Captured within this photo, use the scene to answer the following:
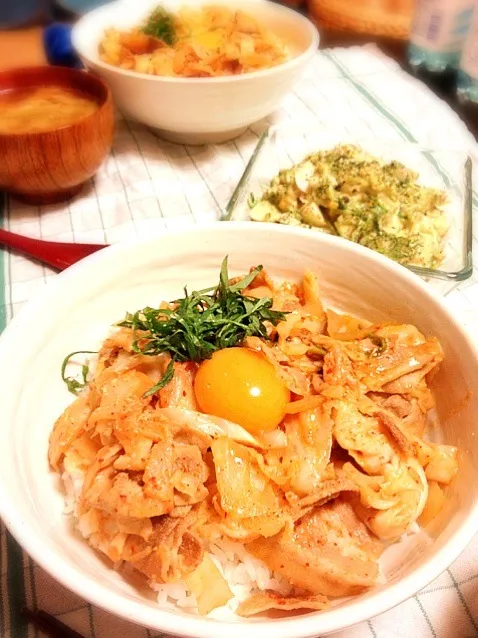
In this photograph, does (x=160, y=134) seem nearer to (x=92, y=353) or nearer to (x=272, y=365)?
(x=92, y=353)

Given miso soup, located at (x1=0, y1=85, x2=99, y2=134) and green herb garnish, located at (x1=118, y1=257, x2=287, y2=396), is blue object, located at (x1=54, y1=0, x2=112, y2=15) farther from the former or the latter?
green herb garnish, located at (x1=118, y1=257, x2=287, y2=396)

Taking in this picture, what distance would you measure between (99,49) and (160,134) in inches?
19.3

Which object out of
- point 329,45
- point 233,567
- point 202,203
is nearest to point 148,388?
point 233,567

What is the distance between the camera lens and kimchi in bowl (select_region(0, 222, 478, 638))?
93cm

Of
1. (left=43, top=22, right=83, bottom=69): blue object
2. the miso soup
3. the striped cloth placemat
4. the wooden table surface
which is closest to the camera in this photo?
the striped cloth placemat

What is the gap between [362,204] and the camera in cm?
213

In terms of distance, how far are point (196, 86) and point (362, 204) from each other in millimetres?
843

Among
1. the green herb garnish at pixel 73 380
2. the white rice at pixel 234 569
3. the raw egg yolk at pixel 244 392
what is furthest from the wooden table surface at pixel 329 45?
the white rice at pixel 234 569

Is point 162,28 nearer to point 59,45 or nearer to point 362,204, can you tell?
point 59,45

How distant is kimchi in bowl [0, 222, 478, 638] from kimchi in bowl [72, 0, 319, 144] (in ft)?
3.71

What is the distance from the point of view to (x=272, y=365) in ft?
4.18

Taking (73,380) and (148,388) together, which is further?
(73,380)

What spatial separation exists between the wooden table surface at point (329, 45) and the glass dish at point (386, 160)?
79 cm

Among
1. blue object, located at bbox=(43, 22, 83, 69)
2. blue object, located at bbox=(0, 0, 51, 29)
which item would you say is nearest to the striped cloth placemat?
blue object, located at bbox=(43, 22, 83, 69)
